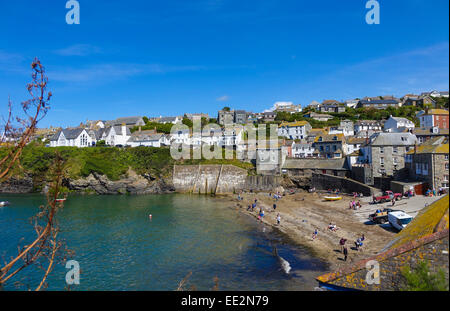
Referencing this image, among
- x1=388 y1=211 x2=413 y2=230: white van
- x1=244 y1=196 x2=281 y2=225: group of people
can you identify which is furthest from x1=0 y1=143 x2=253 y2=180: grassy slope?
x1=388 y1=211 x2=413 y2=230: white van

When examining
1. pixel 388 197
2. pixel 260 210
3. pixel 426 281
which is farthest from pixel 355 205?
pixel 426 281

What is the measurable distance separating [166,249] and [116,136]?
6142 centimetres

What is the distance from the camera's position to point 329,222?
33.3 m

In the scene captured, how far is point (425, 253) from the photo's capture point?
253 inches

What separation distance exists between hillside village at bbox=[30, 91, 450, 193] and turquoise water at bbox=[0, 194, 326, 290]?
16774 mm

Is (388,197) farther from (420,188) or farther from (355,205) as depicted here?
(355,205)

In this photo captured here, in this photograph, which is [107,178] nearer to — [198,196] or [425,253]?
[198,196]

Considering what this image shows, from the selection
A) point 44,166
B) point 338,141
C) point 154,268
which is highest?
point 338,141

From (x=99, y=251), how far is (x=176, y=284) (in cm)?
1052

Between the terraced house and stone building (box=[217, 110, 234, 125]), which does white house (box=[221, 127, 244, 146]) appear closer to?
the terraced house

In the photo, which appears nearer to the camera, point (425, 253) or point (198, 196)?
point (425, 253)

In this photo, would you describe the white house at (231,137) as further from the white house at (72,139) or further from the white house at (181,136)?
the white house at (72,139)

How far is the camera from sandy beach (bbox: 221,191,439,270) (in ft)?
81.0
